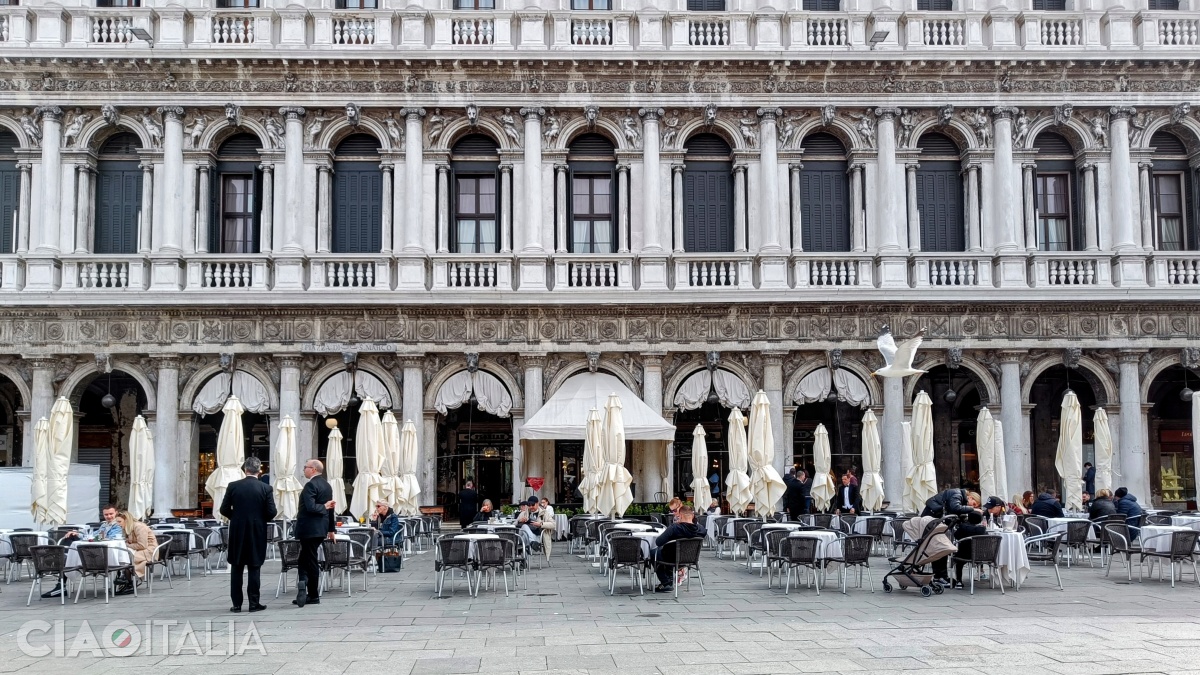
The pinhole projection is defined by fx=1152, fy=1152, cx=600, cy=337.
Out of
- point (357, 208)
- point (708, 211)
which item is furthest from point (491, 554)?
point (708, 211)

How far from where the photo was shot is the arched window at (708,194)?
94.6 feet

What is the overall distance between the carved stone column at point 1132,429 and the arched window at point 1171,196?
147 inches

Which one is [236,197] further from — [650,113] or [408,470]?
[650,113]

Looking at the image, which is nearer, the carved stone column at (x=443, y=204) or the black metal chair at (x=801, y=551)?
the black metal chair at (x=801, y=551)

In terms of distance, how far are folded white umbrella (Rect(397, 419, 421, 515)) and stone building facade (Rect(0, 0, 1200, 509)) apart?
333 centimetres

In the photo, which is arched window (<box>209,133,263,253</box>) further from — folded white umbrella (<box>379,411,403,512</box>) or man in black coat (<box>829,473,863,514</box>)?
man in black coat (<box>829,473,863,514</box>)

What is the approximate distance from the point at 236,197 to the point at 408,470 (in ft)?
31.5

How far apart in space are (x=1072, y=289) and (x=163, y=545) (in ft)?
68.5

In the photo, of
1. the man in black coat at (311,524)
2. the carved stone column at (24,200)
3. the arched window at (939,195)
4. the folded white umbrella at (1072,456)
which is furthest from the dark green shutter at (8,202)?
the folded white umbrella at (1072,456)

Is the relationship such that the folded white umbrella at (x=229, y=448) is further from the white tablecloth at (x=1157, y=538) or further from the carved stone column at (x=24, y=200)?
the white tablecloth at (x=1157, y=538)

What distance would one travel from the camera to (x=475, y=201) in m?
29.0

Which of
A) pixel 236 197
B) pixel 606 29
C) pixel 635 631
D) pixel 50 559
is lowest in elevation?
pixel 635 631

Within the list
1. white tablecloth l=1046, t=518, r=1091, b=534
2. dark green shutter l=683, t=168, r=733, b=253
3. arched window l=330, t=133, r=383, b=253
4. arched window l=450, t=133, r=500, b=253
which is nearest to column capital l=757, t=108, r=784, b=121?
dark green shutter l=683, t=168, r=733, b=253

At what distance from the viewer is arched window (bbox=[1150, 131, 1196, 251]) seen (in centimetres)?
2920
